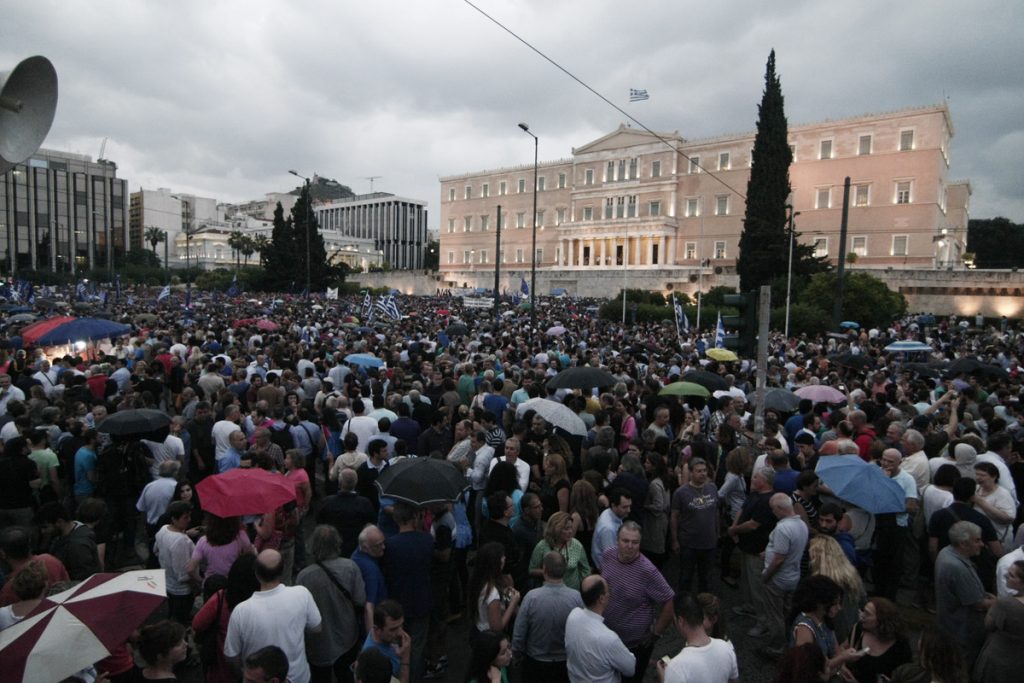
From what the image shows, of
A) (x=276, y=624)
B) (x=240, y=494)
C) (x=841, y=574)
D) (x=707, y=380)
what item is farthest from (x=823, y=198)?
(x=276, y=624)

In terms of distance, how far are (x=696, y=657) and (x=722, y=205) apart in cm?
6179

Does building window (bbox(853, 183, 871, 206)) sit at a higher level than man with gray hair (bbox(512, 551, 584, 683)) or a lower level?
higher

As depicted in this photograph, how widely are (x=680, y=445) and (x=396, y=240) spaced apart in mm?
141568

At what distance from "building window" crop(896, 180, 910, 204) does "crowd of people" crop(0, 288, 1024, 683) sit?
161 ft

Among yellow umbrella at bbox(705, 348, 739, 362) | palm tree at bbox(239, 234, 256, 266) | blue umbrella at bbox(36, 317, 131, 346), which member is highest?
palm tree at bbox(239, 234, 256, 266)

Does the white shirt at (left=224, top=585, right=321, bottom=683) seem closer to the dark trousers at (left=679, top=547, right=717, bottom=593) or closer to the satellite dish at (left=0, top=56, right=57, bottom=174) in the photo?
the satellite dish at (left=0, top=56, right=57, bottom=174)

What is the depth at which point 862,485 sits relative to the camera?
5020mm

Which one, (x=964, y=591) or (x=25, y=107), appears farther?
(x=964, y=591)

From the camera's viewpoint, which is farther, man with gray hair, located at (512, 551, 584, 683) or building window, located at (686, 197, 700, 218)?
building window, located at (686, 197, 700, 218)

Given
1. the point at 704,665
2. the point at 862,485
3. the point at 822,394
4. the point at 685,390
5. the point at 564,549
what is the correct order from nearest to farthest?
the point at 704,665
the point at 564,549
the point at 862,485
the point at 685,390
the point at 822,394

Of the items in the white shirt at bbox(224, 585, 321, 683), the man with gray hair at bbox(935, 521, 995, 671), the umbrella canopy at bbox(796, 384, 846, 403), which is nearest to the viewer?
the white shirt at bbox(224, 585, 321, 683)

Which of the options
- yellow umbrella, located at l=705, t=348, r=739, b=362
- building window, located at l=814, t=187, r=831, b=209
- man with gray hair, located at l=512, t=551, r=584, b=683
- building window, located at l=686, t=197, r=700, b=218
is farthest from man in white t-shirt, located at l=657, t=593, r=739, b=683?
building window, located at l=686, t=197, r=700, b=218

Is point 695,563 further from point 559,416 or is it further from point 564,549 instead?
point 559,416

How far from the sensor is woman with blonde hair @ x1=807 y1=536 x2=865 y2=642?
154 inches
